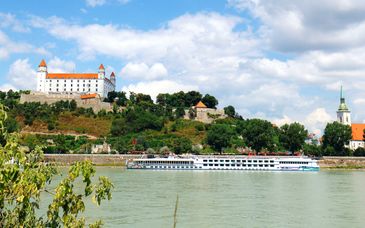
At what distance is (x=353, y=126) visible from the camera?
7394cm

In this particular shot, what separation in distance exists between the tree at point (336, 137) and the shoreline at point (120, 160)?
3.08m

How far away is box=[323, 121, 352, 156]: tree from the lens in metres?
61.0

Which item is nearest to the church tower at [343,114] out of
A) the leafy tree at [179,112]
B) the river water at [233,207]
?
the leafy tree at [179,112]

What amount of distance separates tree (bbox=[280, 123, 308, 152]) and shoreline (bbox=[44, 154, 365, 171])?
4190 millimetres

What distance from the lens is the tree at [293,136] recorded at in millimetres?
60062

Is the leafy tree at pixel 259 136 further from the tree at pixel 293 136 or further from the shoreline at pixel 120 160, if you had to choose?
the shoreline at pixel 120 160

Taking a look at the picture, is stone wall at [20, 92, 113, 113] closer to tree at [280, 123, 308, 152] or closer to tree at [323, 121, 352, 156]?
tree at [280, 123, 308, 152]

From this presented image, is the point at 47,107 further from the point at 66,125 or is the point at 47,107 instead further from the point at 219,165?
the point at 219,165

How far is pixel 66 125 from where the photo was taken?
66688 millimetres

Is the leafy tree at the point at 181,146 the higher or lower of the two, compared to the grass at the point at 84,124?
lower

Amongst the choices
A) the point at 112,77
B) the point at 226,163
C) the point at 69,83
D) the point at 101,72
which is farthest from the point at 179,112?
the point at 112,77

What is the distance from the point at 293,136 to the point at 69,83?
45.1 metres

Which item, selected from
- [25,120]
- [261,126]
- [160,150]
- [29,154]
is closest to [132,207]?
[29,154]

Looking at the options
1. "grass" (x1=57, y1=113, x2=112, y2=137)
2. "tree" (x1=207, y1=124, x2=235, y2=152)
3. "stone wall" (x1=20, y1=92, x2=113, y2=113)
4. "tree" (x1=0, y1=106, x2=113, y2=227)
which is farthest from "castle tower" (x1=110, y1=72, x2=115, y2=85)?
"tree" (x1=0, y1=106, x2=113, y2=227)
